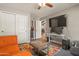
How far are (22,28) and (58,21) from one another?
1.57ft

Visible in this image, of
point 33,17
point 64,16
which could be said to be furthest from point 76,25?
point 33,17

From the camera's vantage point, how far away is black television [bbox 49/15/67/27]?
0.99 m

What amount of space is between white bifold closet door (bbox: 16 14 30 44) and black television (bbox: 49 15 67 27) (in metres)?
0.31

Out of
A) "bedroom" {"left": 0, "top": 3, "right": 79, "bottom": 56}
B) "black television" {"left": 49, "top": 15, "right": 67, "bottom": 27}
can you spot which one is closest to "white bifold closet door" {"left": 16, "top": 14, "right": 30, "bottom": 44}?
"bedroom" {"left": 0, "top": 3, "right": 79, "bottom": 56}

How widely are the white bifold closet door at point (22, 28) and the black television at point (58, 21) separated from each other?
312mm

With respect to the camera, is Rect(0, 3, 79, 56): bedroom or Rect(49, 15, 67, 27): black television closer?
Rect(0, 3, 79, 56): bedroom

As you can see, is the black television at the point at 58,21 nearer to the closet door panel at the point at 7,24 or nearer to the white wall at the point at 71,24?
the white wall at the point at 71,24

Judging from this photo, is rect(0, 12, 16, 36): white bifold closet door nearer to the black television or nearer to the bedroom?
the bedroom

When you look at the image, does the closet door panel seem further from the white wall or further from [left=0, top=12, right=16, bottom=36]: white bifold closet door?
the white wall

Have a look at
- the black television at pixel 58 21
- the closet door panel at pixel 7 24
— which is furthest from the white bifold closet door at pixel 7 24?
the black television at pixel 58 21

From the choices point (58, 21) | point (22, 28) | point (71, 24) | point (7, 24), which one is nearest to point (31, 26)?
point (22, 28)

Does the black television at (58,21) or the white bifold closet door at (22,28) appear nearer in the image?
the white bifold closet door at (22,28)

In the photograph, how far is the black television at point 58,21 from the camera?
0.99 metres

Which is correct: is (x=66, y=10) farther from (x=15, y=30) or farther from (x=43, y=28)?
(x=15, y=30)
